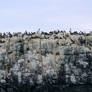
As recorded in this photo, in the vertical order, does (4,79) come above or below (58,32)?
below

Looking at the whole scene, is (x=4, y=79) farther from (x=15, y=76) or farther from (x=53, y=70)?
(x=53, y=70)

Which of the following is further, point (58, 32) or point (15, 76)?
point (58, 32)

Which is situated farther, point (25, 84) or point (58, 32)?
point (58, 32)

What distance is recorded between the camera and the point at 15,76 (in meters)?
61.7

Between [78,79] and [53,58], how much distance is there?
4907mm

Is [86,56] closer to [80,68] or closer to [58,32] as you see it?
[80,68]

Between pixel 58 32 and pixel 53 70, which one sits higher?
pixel 58 32

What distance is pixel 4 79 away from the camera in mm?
61906

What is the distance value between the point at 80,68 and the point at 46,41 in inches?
258

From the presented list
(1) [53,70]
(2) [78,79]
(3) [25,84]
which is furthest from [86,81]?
(3) [25,84]

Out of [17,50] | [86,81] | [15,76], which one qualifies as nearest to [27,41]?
[17,50]

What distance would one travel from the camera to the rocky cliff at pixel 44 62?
61.5 m

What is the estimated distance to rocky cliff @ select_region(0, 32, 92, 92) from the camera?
6150 cm

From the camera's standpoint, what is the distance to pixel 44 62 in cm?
6259
